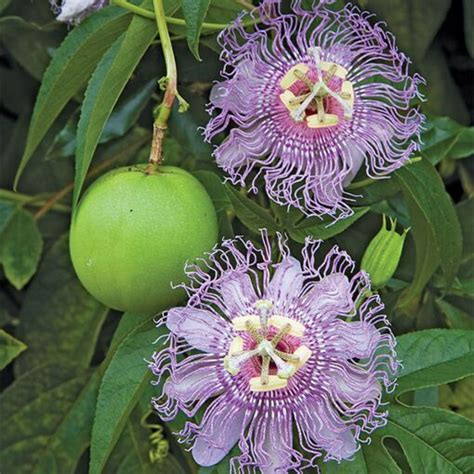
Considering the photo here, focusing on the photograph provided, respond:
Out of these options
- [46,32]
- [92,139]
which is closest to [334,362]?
[92,139]

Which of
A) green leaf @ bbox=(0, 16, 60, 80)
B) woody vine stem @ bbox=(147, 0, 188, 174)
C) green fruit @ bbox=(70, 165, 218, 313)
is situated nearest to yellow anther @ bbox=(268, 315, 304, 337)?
green fruit @ bbox=(70, 165, 218, 313)

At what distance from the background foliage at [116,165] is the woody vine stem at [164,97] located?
0.06ft

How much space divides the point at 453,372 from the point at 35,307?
662 mm

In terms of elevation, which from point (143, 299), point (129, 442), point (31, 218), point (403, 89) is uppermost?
point (403, 89)

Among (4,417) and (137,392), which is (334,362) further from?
(4,417)

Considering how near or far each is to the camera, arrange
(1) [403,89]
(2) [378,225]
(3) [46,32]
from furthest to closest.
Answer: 1. (3) [46,32]
2. (2) [378,225]
3. (1) [403,89]

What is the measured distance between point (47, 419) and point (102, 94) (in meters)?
0.51

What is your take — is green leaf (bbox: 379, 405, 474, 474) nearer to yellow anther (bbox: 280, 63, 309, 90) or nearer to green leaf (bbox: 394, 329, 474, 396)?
green leaf (bbox: 394, 329, 474, 396)

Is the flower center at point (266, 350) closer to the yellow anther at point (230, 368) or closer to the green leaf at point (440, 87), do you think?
the yellow anther at point (230, 368)

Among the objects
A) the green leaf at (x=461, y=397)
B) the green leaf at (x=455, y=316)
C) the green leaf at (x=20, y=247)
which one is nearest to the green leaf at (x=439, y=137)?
the green leaf at (x=455, y=316)

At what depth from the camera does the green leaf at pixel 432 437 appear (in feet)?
3.59

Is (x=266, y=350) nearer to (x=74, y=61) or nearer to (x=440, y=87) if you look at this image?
(x=74, y=61)

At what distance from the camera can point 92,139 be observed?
1061 millimetres

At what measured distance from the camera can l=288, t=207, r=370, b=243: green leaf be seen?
1111 mm
